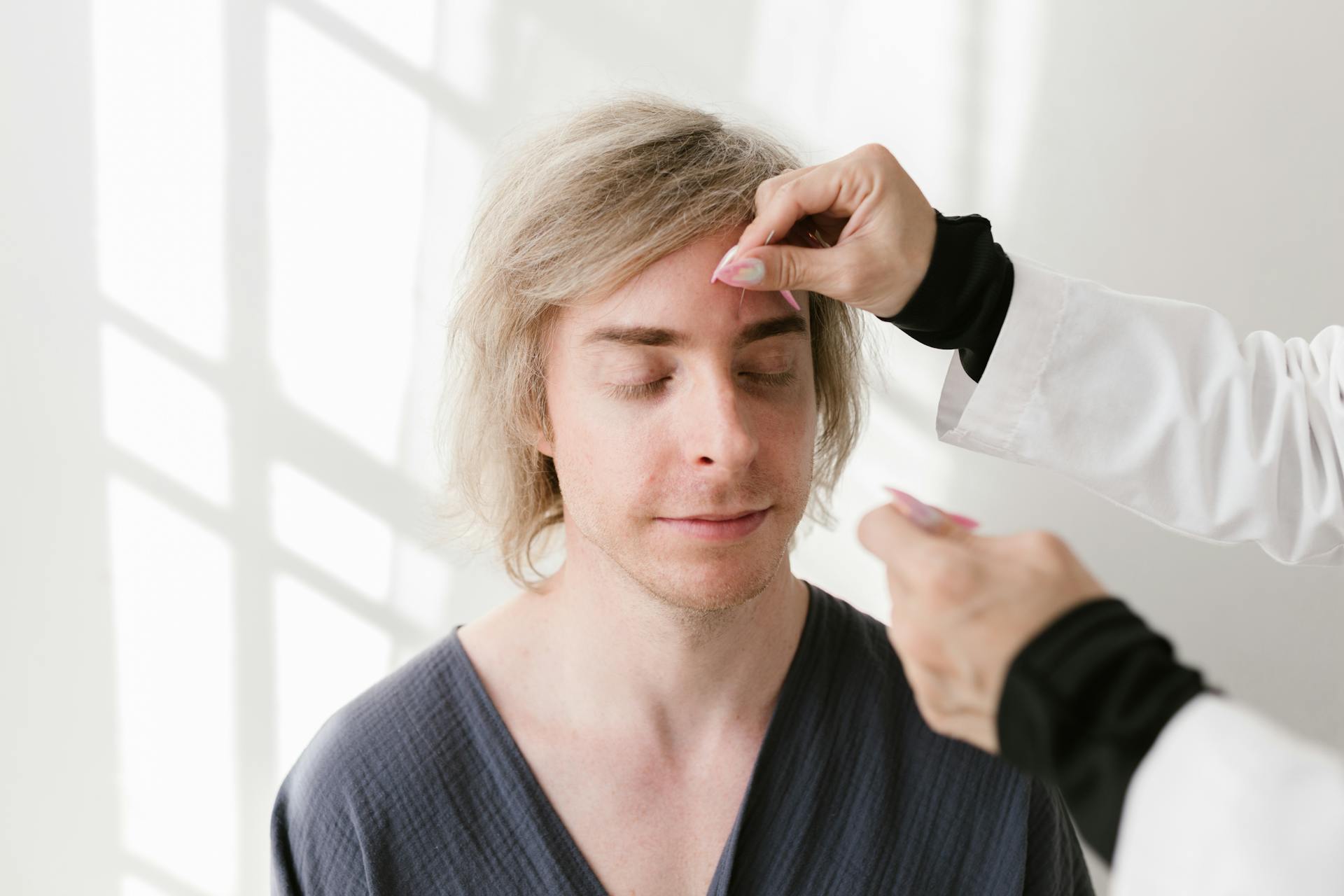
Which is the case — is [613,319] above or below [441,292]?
above

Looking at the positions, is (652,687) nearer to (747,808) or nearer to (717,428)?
(747,808)

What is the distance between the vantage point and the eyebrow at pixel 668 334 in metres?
1.43

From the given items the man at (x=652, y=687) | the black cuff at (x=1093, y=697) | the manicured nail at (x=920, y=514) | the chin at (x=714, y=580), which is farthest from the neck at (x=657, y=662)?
the black cuff at (x=1093, y=697)

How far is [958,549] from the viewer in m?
0.99

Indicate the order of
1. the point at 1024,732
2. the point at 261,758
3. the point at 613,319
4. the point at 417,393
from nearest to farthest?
1. the point at 1024,732
2. the point at 613,319
3. the point at 417,393
4. the point at 261,758

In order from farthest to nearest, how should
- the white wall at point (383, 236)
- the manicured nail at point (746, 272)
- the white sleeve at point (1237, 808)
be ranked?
the white wall at point (383, 236)
the manicured nail at point (746, 272)
the white sleeve at point (1237, 808)

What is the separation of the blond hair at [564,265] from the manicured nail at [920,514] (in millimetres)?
535

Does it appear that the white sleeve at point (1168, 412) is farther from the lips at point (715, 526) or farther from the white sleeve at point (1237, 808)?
the white sleeve at point (1237, 808)

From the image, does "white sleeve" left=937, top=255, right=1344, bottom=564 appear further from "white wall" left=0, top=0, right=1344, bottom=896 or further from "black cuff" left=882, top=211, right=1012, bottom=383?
"white wall" left=0, top=0, right=1344, bottom=896

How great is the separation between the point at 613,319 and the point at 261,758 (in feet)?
4.51

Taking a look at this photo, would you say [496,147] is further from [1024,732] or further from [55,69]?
[1024,732]

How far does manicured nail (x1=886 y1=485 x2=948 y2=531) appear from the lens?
105 cm

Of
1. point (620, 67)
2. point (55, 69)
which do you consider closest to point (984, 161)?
point (620, 67)

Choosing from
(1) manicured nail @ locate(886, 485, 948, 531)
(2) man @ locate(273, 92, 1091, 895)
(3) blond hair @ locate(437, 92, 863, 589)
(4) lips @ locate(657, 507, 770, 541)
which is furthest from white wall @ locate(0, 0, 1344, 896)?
(1) manicured nail @ locate(886, 485, 948, 531)
